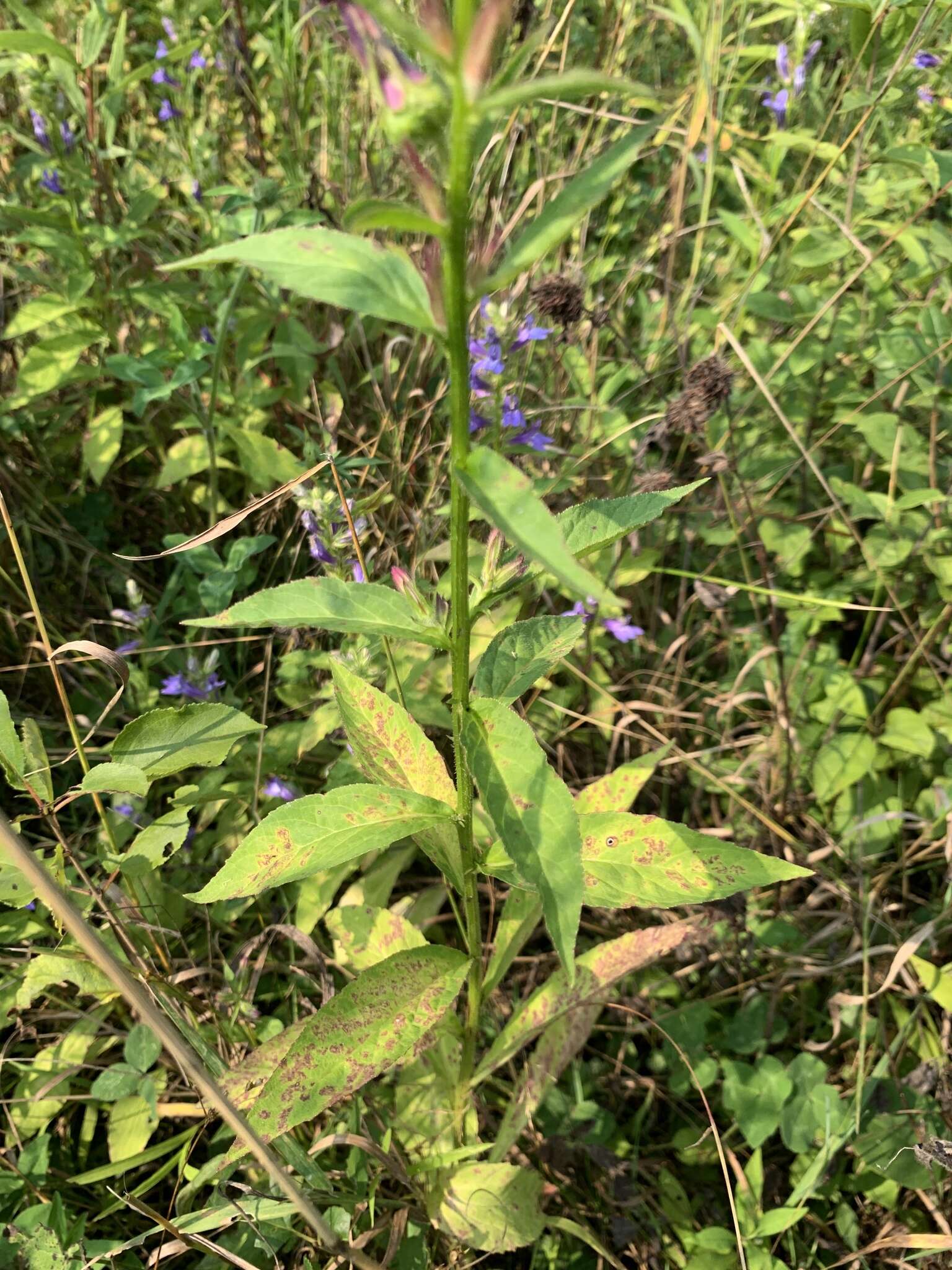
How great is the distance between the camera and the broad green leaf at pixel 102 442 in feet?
7.42

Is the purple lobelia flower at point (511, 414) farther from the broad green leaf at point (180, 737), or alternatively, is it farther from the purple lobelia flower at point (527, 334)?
the broad green leaf at point (180, 737)

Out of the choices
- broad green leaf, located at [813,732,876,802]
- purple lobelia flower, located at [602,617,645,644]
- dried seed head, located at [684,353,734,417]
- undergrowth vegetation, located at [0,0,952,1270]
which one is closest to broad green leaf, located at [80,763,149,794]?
undergrowth vegetation, located at [0,0,952,1270]

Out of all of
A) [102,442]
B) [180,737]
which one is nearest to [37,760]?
[180,737]

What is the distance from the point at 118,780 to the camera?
3.76 ft

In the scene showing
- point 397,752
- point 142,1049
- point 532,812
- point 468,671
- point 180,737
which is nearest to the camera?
point 532,812

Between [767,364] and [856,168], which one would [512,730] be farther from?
[856,168]

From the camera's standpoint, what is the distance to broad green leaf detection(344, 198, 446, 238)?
672 mm

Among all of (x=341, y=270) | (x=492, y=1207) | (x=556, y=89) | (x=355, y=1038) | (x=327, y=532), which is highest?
(x=556, y=89)

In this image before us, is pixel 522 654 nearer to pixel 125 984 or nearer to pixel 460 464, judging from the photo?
pixel 460 464

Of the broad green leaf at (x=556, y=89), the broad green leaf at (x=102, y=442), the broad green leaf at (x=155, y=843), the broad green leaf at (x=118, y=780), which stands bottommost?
the broad green leaf at (x=155, y=843)

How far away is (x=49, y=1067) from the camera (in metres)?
1.60

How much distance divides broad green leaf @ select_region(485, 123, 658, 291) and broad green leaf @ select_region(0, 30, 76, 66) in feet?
6.10

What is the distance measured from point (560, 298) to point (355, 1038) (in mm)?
1529

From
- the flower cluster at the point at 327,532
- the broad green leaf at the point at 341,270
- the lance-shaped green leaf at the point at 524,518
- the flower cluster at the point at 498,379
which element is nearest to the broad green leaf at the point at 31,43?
the flower cluster at the point at 498,379
